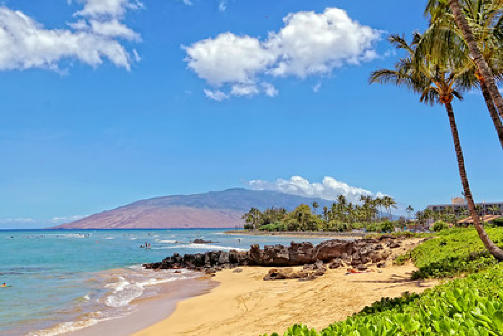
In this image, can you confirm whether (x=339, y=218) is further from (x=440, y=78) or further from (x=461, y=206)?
(x=440, y=78)

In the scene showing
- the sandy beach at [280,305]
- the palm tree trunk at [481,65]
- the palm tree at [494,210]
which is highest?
the palm tree trunk at [481,65]

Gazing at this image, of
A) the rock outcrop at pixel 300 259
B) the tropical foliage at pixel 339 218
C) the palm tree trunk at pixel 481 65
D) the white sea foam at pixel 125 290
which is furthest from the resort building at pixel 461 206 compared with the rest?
the palm tree trunk at pixel 481 65

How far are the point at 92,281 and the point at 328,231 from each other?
105 metres

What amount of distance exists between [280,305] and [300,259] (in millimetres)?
14164

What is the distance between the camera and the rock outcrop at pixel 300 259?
68.6 ft

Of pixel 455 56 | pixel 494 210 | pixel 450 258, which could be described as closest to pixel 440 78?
pixel 455 56

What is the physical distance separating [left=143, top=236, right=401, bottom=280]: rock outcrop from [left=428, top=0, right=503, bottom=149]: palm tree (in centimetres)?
1101

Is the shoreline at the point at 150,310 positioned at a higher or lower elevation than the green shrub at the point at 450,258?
lower

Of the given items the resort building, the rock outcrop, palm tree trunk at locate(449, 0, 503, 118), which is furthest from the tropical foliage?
palm tree trunk at locate(449, 0, 503, 118)

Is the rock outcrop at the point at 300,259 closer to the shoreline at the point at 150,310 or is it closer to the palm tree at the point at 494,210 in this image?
the shoreline at the point at 150,310

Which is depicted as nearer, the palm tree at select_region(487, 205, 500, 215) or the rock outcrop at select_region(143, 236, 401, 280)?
the rock outcrop at select_region(143, 236, 401, 280)

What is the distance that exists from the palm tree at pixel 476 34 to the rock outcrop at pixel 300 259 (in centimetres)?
1101

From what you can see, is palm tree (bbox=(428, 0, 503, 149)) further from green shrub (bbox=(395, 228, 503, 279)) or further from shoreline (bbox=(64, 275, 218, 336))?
shoreline (bbox=(64, 275, 218, 336))

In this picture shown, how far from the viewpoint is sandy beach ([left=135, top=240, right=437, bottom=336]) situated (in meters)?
10.5
